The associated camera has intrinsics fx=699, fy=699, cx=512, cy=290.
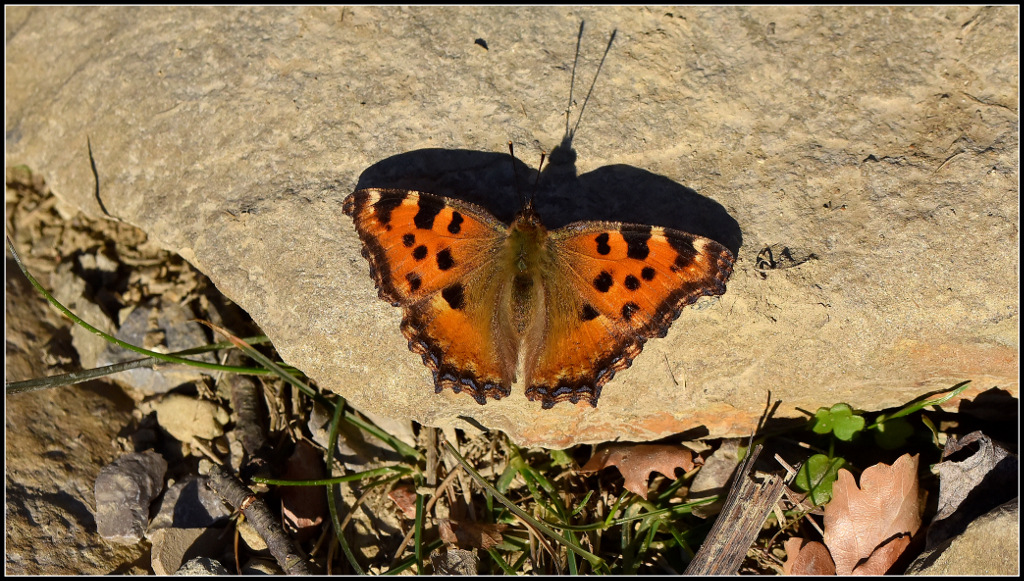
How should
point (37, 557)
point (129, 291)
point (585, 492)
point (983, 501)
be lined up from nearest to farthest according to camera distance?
point (983, 501) → point (37, 557) → point (585, 492) → point (129, 291)

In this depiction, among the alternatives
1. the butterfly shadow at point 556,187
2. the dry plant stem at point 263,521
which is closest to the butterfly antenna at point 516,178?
the butterfly shadow at point 556,187

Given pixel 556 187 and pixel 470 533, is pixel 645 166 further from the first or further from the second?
pixel 470 533

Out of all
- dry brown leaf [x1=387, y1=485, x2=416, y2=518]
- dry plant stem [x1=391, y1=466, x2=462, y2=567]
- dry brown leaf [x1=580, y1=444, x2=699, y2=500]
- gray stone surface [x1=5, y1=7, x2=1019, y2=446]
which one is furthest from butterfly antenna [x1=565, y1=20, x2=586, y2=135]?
dry brown leaf [x1=387, y1=485, x2=416, y2=518]

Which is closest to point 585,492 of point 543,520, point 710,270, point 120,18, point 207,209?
point 543,520

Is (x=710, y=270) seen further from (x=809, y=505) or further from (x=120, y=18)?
(x=120, y=18)

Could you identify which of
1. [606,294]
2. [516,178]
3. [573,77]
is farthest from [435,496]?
[573,77]

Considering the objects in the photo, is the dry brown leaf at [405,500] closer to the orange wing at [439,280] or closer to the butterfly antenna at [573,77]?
the orange wing at [439,280]

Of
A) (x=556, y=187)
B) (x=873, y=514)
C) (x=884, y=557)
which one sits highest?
(x=556, y=187)
